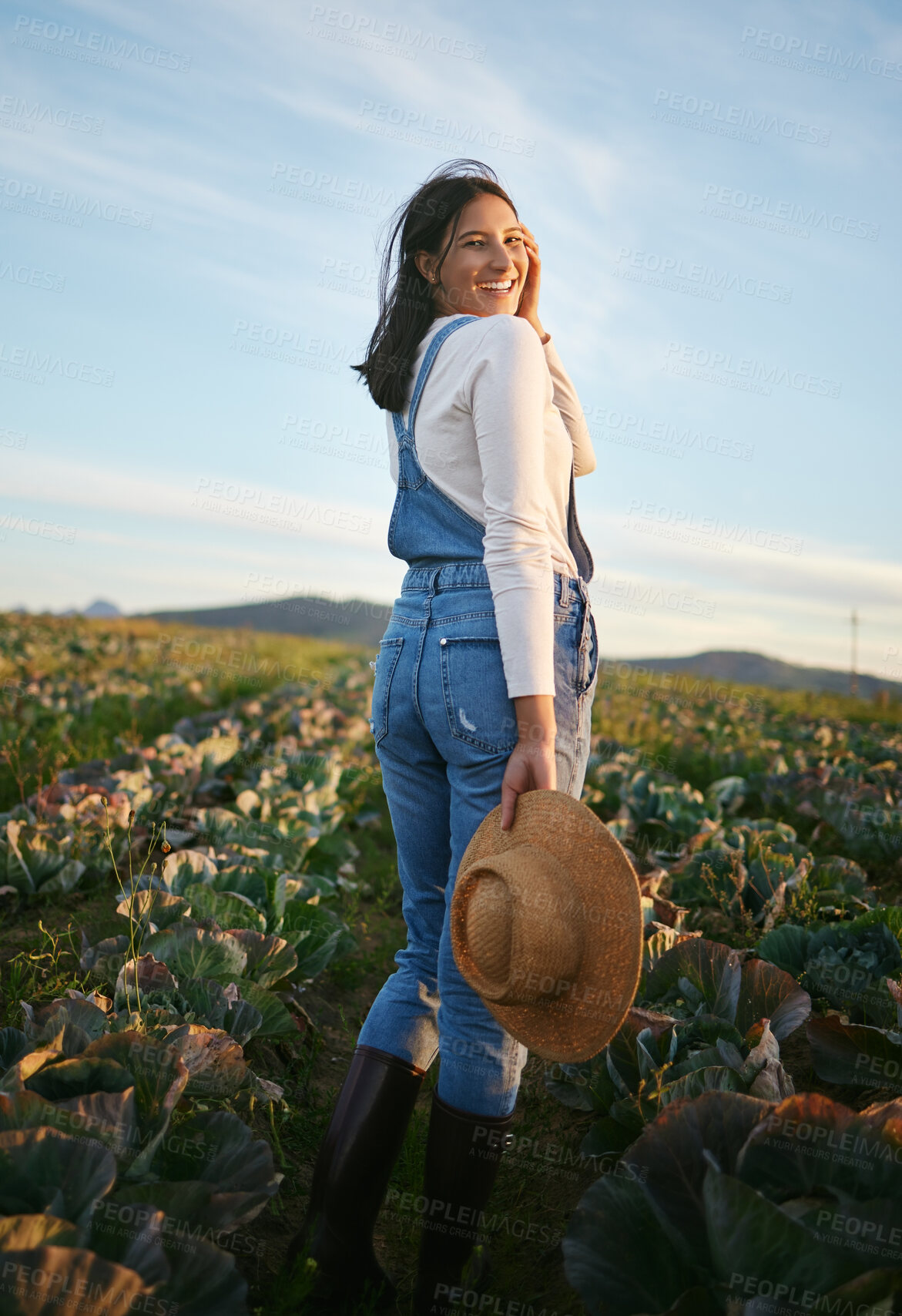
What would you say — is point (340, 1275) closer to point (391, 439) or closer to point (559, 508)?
point (559, 508)

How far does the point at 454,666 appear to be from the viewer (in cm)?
185

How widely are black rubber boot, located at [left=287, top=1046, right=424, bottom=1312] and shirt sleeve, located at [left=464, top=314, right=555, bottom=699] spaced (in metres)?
0.94

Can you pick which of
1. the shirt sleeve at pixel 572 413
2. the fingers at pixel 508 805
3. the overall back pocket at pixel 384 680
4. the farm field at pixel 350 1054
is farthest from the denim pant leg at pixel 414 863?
the shirt sleeve at pixel 572 413

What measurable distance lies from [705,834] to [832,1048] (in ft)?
7.09

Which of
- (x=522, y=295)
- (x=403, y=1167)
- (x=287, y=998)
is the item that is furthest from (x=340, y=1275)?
(x=522, y=295)

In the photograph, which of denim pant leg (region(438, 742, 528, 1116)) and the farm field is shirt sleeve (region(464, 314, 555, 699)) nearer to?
denim pant leg (region(438, 742, 528, 1116))

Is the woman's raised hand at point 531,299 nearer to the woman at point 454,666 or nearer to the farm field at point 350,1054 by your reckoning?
the woman at point 454,666

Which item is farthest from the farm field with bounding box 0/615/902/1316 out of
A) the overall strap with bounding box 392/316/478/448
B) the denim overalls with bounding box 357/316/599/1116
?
the overall strap with bounding box 392/316/478/448

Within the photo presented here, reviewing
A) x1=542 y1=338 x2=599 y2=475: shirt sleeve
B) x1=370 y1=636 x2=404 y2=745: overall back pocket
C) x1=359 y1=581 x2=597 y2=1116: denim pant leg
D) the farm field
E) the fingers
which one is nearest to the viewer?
the farm field

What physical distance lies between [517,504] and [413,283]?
30.7 inches

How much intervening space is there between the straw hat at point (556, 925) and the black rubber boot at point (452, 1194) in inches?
11.2

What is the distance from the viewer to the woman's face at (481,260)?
210cm

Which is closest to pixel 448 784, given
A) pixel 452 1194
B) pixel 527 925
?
pixel 527 925

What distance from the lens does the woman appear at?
1.79 metres
